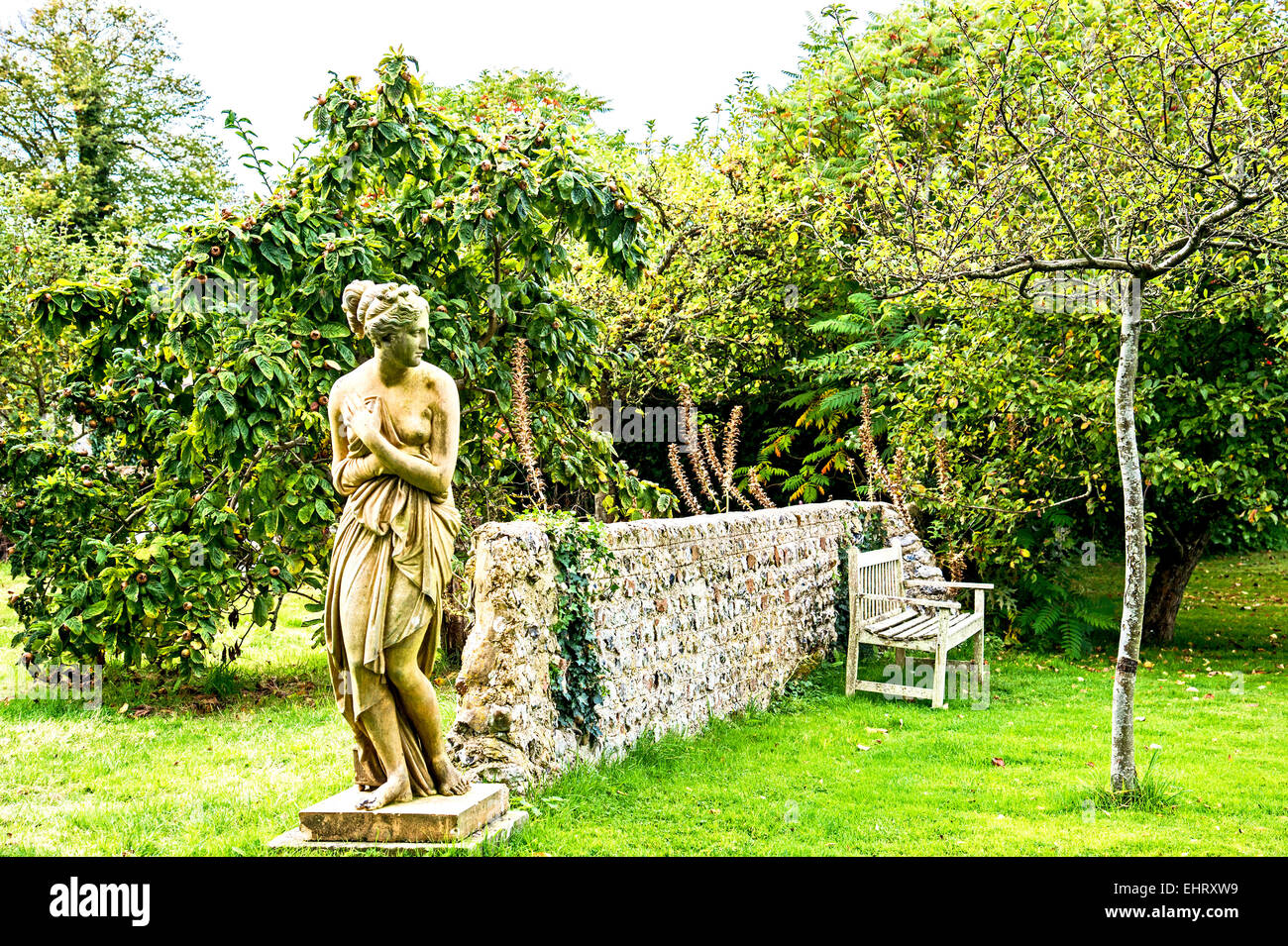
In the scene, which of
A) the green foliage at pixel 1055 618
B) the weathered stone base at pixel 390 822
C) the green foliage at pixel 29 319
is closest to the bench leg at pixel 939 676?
the green foliage at pixel 1055 618

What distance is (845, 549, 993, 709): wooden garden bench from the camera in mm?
9227

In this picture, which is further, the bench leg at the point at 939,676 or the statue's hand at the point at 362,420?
the bench leg at the point at 939,676

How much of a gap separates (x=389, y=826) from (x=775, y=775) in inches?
118

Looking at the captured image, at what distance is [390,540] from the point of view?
4.73m

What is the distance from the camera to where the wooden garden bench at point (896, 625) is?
9227mm

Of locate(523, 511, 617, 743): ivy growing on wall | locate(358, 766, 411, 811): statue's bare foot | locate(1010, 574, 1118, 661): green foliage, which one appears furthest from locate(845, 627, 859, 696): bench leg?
locate(358, 766, 411, 811): statue's bare foot

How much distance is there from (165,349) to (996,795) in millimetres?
6570

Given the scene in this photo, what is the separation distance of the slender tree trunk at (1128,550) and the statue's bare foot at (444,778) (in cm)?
364

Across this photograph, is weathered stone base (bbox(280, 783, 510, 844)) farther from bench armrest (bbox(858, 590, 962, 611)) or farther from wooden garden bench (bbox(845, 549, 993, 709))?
bench armrest (bbox(858, 590, 962, 611))

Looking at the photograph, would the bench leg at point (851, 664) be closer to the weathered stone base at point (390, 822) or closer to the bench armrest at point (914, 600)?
the bench armrest at point (914, 600)

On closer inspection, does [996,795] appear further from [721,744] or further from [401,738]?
[401,738]

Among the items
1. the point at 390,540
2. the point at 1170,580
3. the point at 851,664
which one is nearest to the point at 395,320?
the point at 390,540

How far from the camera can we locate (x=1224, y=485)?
36.0 ft

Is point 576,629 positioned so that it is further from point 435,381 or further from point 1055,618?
point 1055,618
